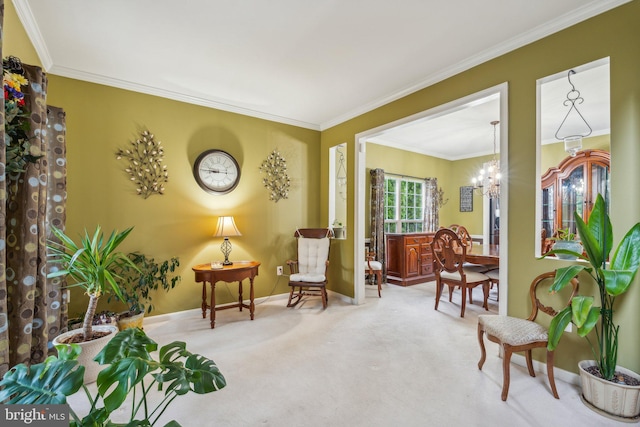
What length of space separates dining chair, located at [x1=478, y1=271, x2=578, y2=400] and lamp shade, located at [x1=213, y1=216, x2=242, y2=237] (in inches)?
109

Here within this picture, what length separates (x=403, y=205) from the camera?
6207 mm

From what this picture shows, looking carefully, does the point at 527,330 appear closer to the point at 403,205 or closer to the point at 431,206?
the point at 403,205

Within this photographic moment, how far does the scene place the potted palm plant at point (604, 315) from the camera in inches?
68.7

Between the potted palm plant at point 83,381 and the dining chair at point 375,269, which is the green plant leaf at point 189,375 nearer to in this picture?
the potted palm plant at point 83,381

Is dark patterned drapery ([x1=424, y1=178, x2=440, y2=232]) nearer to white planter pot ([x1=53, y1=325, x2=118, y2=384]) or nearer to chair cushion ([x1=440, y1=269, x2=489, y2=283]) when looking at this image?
chair cushion ([x1=440, y1=269, x2=489, y2=283])

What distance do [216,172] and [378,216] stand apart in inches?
115

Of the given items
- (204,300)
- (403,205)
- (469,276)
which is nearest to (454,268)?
(469,276)

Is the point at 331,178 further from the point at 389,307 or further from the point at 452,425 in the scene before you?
the point at 452,425

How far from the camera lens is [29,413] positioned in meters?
0.91

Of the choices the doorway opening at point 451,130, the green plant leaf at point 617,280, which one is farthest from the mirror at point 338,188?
the green plant leaf at point 617,280

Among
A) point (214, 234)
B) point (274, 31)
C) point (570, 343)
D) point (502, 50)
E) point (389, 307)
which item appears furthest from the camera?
point (389, 307)

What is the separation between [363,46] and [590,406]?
3.15 m

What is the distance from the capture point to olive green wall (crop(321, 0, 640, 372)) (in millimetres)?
1946

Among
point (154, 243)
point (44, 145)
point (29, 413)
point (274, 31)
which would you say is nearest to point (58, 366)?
point (29, 413)
